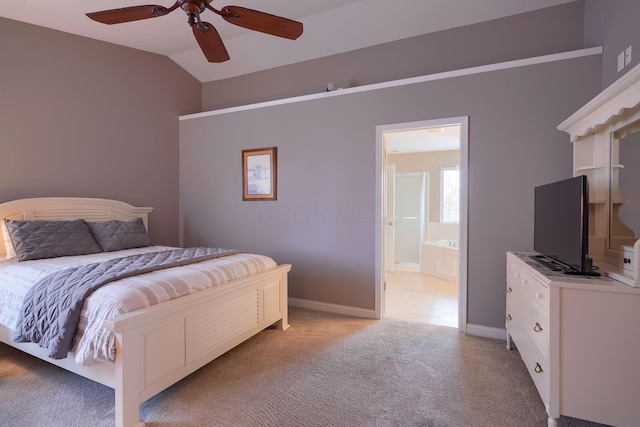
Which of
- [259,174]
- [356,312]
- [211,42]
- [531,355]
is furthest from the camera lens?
[259,174]

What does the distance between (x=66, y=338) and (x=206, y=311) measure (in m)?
0.73

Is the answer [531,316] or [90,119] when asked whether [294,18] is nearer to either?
[90,119]

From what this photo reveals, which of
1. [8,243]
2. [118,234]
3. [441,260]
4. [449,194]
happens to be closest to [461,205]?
[441,260]

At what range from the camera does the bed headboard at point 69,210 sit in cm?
290

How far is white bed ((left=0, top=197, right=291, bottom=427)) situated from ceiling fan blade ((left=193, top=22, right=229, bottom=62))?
68.9 inches

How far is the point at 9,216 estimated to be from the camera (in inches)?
113

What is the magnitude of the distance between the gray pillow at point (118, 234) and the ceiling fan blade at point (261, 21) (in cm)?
240

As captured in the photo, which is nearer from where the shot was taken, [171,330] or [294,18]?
[171,330]

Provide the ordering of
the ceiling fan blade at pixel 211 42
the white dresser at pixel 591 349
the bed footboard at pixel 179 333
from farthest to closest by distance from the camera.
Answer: the ceiling fan blade at pixel 211 42 < the bed footboard at pixel 179 333 < the white dresser at pixel 591 349

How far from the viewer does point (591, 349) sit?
152 cm

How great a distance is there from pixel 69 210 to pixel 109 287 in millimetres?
2106

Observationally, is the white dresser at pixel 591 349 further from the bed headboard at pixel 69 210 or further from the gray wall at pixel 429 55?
the bed headboard at pixel 69 210

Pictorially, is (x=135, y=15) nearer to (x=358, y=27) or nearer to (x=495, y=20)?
(x=358, y=27)

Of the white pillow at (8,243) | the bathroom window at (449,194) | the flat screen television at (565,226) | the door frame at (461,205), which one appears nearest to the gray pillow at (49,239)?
the white pillow at (8,243)
